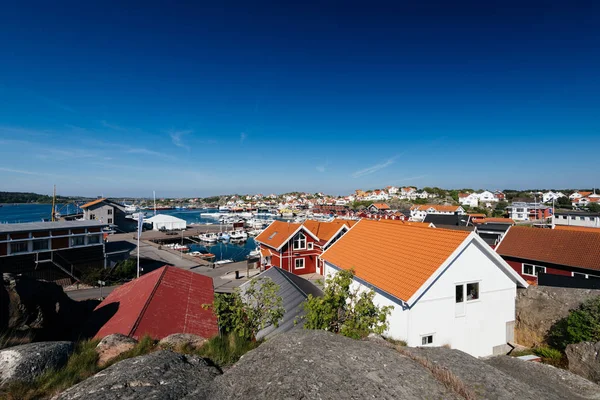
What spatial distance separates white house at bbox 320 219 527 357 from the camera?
36.2 ft

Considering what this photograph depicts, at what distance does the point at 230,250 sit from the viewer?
61344 millimetres

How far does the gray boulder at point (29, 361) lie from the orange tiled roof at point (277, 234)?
22712 mm

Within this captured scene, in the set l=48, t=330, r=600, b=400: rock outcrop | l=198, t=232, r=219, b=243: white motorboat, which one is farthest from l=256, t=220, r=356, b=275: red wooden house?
l=198, t=232, r=219, b=243: white motorboat

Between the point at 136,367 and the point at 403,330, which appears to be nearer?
the point at 136,367

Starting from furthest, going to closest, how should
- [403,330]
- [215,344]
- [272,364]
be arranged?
1. [403,330]
2. [215,344]
3. [272,364]

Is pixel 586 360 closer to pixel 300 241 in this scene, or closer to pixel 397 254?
pixel 397 254

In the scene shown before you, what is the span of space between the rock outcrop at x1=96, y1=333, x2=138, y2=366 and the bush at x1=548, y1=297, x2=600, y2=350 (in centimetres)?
1292

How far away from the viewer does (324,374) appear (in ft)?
11.5

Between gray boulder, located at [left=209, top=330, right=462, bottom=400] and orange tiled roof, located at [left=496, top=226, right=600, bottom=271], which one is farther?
orange tiled roof, located at [left=496, top=226, right=600, bottom=271]

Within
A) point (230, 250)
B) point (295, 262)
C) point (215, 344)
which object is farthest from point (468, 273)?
point (230, 250)

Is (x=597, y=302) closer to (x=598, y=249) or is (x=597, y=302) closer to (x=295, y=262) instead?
(x=598, y=249)

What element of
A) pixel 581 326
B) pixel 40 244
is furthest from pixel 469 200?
pixel 40 244

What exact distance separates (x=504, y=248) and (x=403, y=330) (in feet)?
64.2

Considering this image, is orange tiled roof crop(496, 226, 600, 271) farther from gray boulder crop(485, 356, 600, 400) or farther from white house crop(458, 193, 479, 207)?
white house crop(458, 193, 479, 207)
